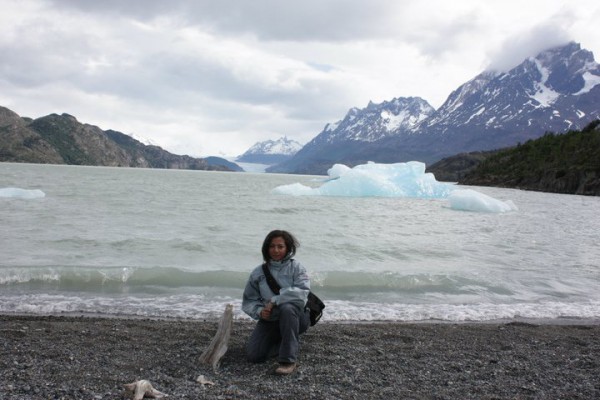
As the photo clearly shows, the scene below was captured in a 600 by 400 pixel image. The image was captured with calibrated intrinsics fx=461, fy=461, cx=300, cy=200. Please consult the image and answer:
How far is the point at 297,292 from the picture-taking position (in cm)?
561

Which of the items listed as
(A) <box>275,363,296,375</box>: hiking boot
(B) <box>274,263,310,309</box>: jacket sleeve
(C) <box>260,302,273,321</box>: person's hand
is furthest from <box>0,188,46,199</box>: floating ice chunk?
(A) <box>275,363,296,375</box>: hiking boot

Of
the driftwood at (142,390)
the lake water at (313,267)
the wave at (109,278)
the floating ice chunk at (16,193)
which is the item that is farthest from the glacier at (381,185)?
the driftwood at (142,390)

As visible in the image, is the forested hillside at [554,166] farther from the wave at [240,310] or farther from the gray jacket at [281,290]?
the gray jacket at [281,290]

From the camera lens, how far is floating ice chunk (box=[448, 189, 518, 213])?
34812 mm

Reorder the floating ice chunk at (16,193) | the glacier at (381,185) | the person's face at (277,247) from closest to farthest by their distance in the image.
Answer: the person's face at (277,247), the floating ice chunk at (16,193), the glacier at (381,185)

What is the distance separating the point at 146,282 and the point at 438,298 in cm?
669

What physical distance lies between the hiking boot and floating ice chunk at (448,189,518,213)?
32785 millimetres

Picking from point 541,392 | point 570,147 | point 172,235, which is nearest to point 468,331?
point 541,392

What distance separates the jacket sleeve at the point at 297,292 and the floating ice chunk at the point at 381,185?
145 ft

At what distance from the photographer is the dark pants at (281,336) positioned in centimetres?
542

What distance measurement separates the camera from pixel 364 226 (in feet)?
77.5

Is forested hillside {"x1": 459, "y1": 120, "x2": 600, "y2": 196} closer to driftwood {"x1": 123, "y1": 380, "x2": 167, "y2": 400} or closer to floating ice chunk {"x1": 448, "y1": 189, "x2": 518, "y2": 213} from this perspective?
floating ice chunk {"x1": 448, "y1": 189, "x2": 518, "y2": 213}

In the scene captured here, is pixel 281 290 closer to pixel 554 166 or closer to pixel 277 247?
pixel 277 247

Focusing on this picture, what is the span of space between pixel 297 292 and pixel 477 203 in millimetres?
33884
